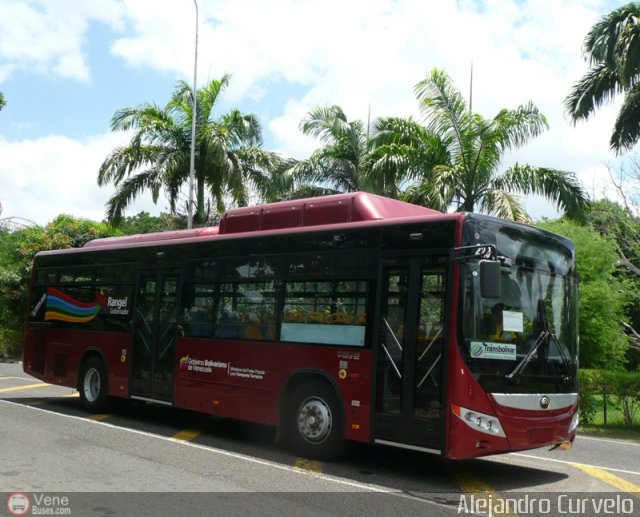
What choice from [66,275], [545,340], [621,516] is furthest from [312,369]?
[66,275]

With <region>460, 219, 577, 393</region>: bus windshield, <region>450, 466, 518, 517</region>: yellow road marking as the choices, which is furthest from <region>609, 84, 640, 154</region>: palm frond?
<region>450, 466, 518, 517</region>: yellow road marking

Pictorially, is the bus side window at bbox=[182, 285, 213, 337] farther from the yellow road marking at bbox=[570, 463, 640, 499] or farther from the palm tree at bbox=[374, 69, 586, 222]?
the palm tree at bbox=[374, 69, 586, 222]

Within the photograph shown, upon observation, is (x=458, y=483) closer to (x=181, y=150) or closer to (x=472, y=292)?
(x=472, y=292)

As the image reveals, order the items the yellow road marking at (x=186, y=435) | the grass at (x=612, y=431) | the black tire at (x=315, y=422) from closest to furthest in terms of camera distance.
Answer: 1. the black tire at (x=315, y=422)
2. the yellow road marking at (x=186, y=435)
3. the grass at (x=612, y=431)

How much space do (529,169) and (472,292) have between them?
47.0ft

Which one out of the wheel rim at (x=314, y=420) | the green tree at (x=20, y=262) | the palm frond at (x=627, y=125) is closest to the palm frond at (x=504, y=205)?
the palm frond at (x=627, y=125)

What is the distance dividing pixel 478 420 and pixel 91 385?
8.13 meters

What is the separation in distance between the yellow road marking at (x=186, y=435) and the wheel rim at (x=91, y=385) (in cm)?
258

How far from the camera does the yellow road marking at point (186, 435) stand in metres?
10.5

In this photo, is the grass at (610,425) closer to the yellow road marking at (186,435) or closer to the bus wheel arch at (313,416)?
the bus wheel arch at (313,416)

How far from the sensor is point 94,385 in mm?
13266

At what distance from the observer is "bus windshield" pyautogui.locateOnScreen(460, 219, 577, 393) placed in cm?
791

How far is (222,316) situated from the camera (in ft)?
35.2

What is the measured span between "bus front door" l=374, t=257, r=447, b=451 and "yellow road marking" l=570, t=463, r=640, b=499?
7.17 ft
